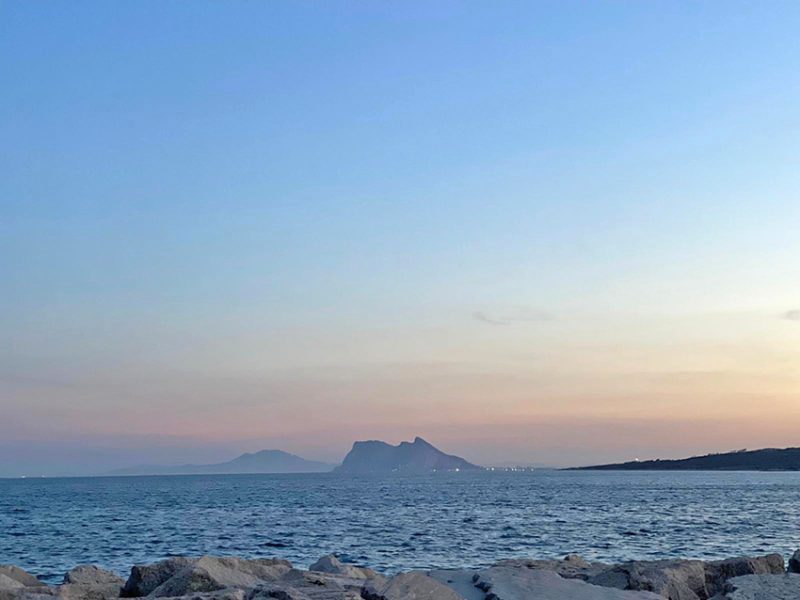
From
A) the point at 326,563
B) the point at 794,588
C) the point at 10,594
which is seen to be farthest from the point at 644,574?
the point at 10,594

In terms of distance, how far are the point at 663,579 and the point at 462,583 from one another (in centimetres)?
284

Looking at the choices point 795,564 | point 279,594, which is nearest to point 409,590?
point 279,594

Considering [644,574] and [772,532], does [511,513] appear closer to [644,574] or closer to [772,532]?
[772,532]

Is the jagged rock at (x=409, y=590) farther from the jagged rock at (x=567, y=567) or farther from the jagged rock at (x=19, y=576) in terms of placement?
the jagged rock at (x=19, y=576)

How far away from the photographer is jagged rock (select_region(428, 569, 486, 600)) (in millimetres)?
12282

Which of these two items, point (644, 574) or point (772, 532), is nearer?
point (644, 574)

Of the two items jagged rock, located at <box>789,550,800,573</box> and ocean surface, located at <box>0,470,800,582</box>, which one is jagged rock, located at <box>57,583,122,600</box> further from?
ocean surface, located at <box>0,470,800,582</box>

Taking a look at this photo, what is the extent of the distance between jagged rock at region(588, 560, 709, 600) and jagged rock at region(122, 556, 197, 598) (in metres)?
6.10

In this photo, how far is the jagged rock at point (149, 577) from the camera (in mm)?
12438

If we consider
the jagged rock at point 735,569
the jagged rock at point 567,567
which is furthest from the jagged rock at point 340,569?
the jagged rock at point 735,569

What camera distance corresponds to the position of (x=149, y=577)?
12.5 m

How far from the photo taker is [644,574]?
13242 mm

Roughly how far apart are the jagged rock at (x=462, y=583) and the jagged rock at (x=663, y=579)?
6.41 ft

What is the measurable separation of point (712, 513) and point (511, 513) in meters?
10.7
